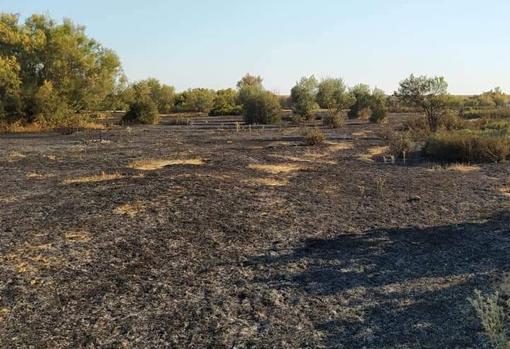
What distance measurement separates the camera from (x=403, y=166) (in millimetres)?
19531

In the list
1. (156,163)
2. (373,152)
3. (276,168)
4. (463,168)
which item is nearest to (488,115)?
(373,152)

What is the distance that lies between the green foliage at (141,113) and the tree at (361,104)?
2108 centimetres

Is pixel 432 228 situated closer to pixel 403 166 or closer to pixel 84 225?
pixel 84 225

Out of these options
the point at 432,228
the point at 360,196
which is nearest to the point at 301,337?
the point at 432,228

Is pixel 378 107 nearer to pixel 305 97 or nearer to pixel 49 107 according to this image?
pixel 305 97

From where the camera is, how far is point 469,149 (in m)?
20.8

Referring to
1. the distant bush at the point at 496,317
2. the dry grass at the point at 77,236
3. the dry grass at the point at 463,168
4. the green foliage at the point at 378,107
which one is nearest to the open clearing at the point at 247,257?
the dry grass at the point at 77,236

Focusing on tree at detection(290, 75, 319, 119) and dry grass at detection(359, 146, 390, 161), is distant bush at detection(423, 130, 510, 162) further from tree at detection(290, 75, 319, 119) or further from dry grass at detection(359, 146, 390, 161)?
tree at detection(290, 75, 319, 119)

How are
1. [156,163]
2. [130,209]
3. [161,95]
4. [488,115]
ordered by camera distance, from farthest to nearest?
1. [161,95]
2. [488,115]
3. [156,163]
4. [130,209]

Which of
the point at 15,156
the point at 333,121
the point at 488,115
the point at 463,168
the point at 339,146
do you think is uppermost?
the point at 333,121

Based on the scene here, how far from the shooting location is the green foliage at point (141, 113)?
4850 centimetres

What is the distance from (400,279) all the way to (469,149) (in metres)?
15.0

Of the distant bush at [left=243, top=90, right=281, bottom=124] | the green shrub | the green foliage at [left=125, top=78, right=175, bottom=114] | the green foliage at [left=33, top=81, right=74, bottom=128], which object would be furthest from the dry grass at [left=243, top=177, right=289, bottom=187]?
the green foliage at [left=125, top=78, right=175, bottom=114]

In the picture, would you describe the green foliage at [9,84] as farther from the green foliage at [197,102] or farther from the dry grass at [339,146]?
the green foliage at [197,102]
